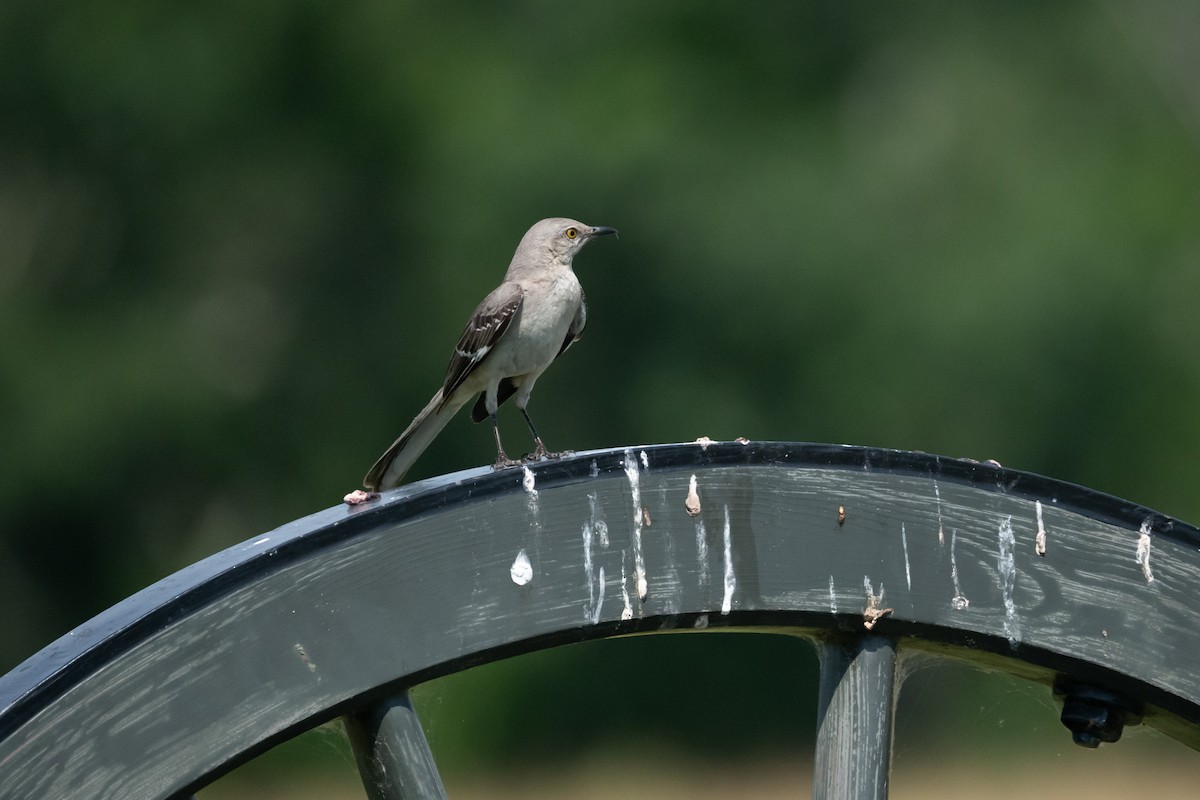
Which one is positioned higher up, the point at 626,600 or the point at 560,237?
the point at 560,237

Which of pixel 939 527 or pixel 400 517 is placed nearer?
pixel 400 517

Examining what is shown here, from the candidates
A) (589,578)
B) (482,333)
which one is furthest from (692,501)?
(482,333)

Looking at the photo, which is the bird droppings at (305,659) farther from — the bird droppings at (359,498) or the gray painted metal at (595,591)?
the bird droppings at (359,498)

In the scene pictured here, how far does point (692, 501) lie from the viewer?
187cm

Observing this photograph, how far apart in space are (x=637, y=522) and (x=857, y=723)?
1.28ft

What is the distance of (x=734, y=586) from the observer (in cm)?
186

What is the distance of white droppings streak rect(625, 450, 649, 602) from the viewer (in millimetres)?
1832

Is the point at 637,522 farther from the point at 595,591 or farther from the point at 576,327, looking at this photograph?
the point at 576,327

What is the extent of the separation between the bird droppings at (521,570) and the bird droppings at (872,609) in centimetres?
45

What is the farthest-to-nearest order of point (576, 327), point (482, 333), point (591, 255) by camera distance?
1. point (591, 255)
2. point (576, 327)
3. point (482, 333)

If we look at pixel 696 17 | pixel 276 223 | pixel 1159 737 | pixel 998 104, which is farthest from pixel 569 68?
pixel 1159 737

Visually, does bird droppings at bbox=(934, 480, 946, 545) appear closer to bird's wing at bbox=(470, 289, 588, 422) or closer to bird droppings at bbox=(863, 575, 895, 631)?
bird droppings at bbox=(863, 575, 895, 631)

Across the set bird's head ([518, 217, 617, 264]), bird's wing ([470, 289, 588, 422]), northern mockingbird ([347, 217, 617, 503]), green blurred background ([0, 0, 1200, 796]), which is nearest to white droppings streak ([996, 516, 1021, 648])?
northern mockingbird ([347, 217, 617, 503])

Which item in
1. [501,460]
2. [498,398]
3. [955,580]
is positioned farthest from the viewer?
[498,398]
